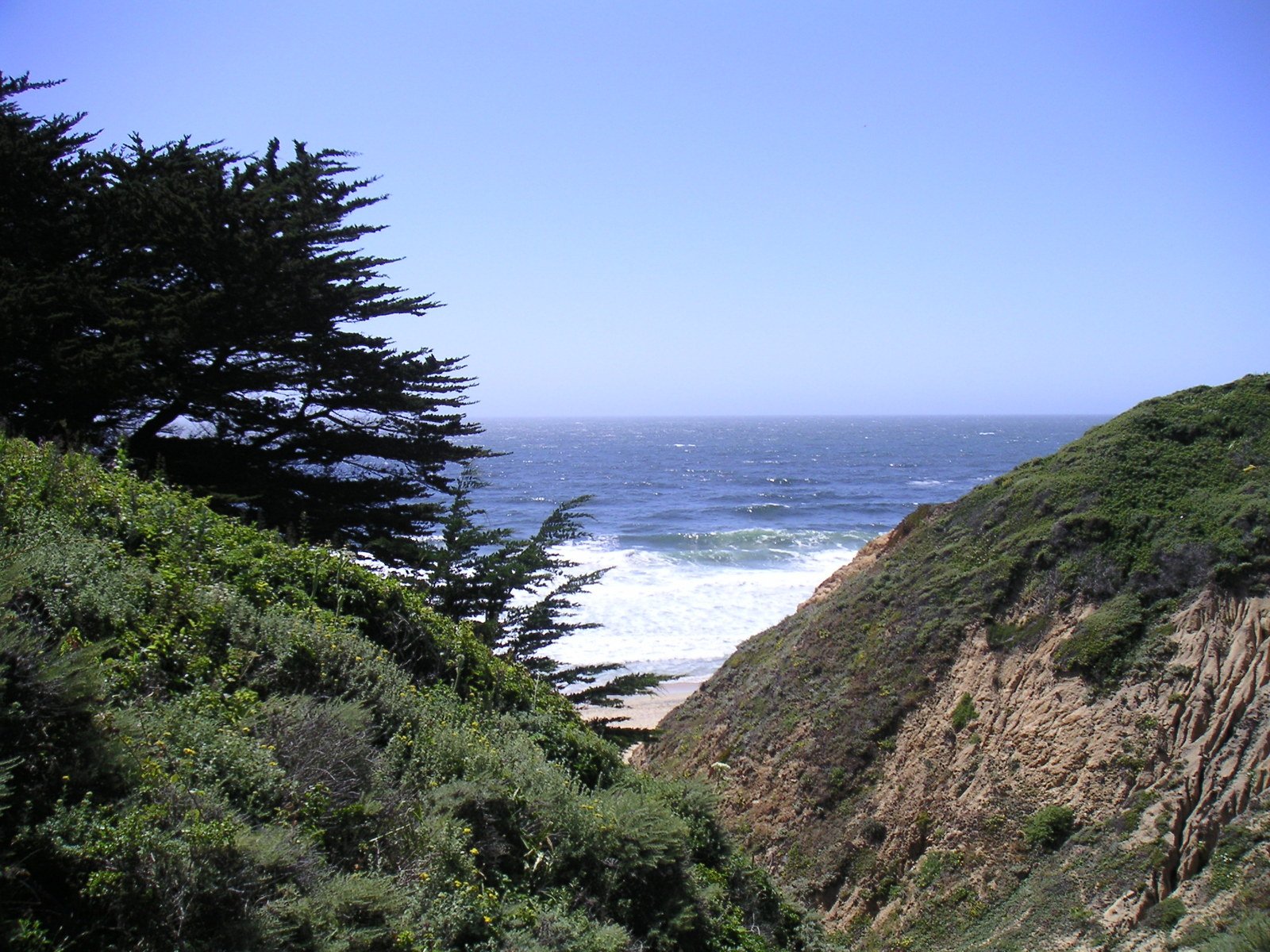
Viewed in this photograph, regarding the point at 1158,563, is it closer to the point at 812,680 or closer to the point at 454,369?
the point at 812,680

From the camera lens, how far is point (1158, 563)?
442 inches

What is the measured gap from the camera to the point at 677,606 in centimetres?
2967

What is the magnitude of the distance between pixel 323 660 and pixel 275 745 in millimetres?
1283

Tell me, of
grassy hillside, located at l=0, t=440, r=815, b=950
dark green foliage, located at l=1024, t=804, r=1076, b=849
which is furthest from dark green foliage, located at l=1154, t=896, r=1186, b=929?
grassy hillside, located at l=0, t=440, r=815, b=950

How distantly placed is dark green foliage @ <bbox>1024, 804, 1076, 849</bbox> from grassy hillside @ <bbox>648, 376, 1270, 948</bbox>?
192 millimetres

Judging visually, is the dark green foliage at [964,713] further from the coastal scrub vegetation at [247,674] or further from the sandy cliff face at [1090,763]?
the coastal scrub vegetation at [247,674]

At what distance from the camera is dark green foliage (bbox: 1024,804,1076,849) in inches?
361

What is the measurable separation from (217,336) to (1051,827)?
13.0 m

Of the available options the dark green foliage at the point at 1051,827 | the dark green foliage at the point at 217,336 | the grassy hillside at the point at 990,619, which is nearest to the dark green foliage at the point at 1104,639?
the grassy hillside at the point at 990,619

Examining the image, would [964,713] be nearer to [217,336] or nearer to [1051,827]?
[1051,827]

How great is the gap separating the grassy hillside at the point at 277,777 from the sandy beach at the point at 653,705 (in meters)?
13.2

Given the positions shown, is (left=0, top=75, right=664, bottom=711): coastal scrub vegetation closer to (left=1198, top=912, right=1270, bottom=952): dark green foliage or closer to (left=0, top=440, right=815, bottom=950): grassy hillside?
(left=0, top=440, right=815, bottom=950): grassy hillside

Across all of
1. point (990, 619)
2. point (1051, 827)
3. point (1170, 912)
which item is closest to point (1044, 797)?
point (1051, 827)

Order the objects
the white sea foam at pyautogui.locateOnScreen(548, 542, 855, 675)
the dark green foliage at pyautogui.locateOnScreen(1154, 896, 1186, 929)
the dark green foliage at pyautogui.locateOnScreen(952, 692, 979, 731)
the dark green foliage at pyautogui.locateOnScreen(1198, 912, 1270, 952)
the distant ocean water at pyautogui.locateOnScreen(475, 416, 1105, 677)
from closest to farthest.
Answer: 1. the dark green foliage at pyautogui.locateOnScreen(1198, 912, 1270, 952)
2. the dark green foliage at pyautogui.locateOnScreen(1154, 896, 1186, 929)
3. the dark green foliage at pyautogui.locateOnScreen(952, 692, 979, 731)
4. the white sea foam at pyautogui.locateOnScreen(548, 542, 855, 675)
5. the distant ocean water at pyautogui.locateOnScreen(475, 416, 1105, 677)
